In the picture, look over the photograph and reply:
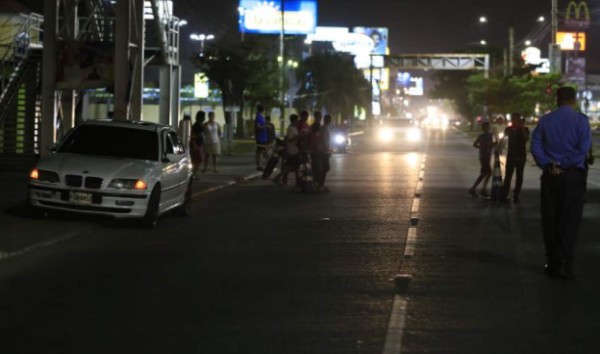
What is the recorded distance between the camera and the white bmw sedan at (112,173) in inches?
497

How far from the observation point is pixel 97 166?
12.9 m

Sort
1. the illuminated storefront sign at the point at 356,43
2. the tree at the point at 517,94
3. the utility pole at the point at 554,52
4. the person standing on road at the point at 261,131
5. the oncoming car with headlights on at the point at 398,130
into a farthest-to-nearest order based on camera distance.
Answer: the illuminated storefront sign at the point at 356,43, the oncoming car with headlights on at the point at 398,130, the tree at the point at 517,94, the utility pole at the point at 554,52, the person standing on road at the point at 261,131

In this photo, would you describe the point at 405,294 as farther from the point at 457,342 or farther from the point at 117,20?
the point at 117,20

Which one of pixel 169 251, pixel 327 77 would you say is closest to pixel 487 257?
pixel 169 251

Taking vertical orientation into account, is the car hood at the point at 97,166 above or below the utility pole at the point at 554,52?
below

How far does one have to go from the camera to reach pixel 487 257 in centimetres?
1070

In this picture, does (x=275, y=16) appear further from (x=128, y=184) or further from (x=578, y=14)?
(x=128, y=184)

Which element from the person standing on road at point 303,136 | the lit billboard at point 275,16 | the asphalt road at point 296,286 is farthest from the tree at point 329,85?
the asphalt road at point 296,286

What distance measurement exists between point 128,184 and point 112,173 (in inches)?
11.1

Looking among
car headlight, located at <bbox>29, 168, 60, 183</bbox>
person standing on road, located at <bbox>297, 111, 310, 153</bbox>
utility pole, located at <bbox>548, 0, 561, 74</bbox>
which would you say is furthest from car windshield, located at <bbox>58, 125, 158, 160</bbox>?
utility pole, located at <bbox>548, 0, 561, 74</bbox>

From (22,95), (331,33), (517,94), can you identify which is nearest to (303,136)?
(22,95)

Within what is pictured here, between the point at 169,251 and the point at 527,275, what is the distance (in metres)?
4.39

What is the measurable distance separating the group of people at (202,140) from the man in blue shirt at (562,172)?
48.6 ft

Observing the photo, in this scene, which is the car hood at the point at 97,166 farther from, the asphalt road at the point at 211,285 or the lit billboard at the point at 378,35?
the lit billboard at the point at 378,35
